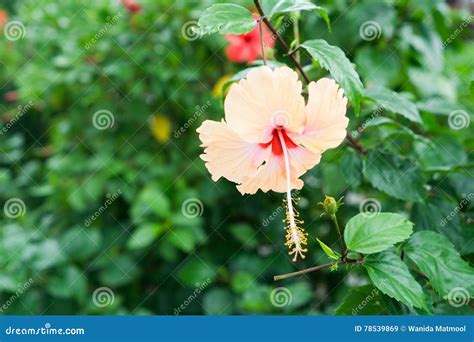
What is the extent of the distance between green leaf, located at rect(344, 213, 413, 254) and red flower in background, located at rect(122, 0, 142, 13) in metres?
1.46

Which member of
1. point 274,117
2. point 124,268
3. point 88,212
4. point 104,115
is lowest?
point 124,268

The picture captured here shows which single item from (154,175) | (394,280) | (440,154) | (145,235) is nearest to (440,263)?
(394,280)

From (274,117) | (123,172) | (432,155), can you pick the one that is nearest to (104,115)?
(123,172)

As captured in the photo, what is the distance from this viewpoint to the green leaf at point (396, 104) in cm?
93

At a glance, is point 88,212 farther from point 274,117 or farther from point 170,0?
point 274,117

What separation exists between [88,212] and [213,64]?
0.68 meters

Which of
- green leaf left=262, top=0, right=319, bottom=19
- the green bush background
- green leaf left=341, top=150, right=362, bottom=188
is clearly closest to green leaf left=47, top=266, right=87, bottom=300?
the green bush background

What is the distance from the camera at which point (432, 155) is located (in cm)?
114

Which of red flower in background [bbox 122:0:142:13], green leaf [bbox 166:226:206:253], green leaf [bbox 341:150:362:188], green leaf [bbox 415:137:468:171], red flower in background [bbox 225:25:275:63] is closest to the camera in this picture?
green leaf [bbox 341:150:362:188]

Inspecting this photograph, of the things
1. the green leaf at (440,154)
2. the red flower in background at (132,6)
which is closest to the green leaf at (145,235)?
the red flower in background at (132,6)

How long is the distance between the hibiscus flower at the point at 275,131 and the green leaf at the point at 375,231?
0.11m

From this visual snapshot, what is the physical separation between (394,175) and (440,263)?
198 mm

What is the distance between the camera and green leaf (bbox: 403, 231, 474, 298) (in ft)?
2.58

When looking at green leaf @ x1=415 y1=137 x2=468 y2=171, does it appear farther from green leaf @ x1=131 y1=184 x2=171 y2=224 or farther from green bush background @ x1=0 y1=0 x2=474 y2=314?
green leaf @ x1=131 y1=184 x2=171 y2=224
